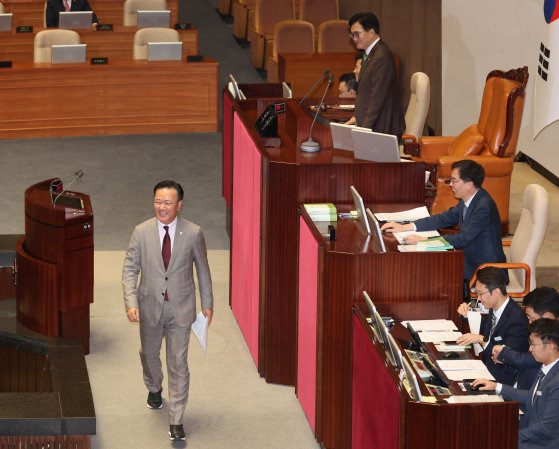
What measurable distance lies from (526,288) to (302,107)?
1.90 m

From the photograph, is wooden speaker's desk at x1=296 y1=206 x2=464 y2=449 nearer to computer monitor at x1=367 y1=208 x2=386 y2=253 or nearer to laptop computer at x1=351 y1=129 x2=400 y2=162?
computer monitor at x1=367 y1=208 x2=386 y2=253

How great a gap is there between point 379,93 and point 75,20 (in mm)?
6565

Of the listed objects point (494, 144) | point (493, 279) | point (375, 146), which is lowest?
point (493, 279)

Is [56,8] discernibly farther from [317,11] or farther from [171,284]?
[171,284]

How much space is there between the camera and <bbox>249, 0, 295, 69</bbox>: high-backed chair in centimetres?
1522

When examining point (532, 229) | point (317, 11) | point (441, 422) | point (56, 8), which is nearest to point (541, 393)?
point (441, 422)

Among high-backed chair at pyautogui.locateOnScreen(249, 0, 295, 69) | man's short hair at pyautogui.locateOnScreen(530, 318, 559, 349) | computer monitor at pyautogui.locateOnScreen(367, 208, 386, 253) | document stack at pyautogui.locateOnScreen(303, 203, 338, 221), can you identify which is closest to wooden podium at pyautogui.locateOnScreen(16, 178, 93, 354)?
document stack at pyautogui.locateOnScreen(303, 203, 338, 221)

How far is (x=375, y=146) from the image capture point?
7.23 meters

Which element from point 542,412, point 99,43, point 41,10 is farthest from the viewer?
point 41,10

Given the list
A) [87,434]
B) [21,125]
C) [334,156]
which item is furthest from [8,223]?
[87,434]

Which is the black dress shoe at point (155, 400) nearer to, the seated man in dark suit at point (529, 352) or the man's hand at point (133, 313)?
the man's hand at point (133, 313)

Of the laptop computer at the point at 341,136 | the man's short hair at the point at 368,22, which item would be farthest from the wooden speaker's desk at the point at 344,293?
the man's short hair at the point at 368,22

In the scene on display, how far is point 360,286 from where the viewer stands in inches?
242

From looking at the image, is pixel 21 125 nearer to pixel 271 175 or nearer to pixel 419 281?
pixel 271 175
